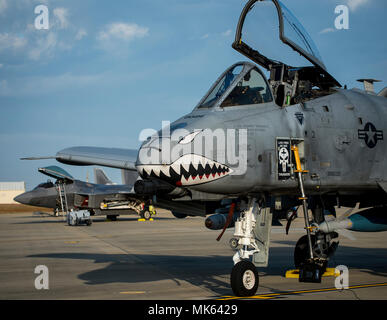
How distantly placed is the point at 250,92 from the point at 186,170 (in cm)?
189

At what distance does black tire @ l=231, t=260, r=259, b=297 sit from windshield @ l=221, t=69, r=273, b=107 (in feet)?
7.98

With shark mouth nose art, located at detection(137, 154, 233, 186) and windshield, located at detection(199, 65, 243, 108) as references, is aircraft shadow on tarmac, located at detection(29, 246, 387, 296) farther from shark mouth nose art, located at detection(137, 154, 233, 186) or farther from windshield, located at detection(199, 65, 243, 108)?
windshield, located at detection(199, 65, 243, 108)

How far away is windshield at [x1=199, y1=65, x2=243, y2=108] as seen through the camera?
7656 millimetres

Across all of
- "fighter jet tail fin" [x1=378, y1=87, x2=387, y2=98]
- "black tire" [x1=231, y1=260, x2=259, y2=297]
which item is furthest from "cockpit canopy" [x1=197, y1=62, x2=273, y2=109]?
"fighter jet tail fin" [x1=378, y1=87, x2=387, y2=98]

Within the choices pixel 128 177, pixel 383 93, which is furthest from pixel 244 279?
pixel 128 177

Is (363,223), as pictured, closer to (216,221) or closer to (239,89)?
(216,221)

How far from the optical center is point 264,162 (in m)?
7.34

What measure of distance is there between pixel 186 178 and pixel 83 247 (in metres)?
12.0

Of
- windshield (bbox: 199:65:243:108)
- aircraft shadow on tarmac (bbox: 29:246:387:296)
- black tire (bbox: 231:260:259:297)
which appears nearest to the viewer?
black tire (bbox: 231:260:259:297)

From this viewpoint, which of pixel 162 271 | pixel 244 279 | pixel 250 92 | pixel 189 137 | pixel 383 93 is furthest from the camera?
pixel 162 271

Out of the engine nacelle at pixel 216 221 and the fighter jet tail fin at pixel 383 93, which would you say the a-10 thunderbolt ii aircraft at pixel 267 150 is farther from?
the fighter jet tail fin at pixel 383 93

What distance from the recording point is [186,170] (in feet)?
21.6
